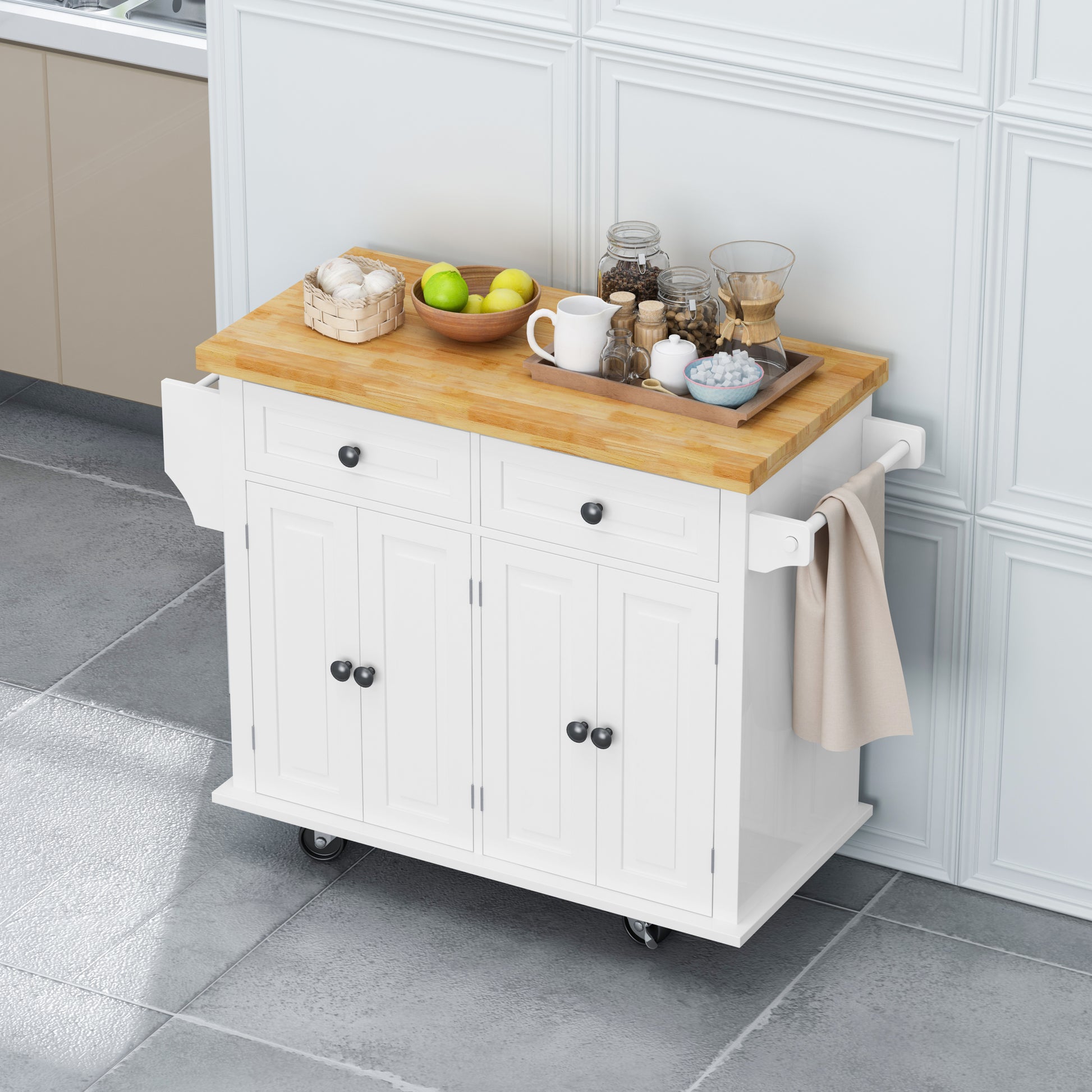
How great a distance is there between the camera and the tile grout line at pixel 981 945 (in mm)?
2963

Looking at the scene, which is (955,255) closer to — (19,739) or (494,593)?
(494,593)

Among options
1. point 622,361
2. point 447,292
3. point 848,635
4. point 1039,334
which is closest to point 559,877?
point 848,635

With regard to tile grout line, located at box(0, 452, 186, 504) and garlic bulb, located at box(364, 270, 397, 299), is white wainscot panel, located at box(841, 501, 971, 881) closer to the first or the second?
garlic bulb, located at box(364, 270, 397, 299)

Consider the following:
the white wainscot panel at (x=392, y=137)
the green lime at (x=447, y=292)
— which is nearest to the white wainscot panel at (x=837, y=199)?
the white wainscot panel at (x=392, y=137)

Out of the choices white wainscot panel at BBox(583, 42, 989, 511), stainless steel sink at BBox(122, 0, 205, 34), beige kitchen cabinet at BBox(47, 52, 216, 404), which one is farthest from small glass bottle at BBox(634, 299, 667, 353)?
stainless steel sink at BBox(122, 0, 205, 34)

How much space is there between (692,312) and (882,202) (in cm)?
33

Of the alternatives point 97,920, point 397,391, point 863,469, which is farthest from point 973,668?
point 97,920

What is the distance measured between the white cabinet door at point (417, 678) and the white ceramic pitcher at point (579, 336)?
0.30 meters

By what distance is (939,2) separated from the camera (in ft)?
8.63

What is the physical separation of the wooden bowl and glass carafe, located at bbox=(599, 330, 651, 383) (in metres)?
0.17

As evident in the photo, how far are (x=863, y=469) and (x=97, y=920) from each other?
4.74ft

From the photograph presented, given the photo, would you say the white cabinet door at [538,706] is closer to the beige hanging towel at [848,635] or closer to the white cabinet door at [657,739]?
the white cabinet door at [657,739]

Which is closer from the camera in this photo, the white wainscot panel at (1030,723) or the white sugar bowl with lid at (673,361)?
the white sugar bowl with lid at (673,361)

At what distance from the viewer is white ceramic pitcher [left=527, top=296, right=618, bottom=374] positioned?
273cm
